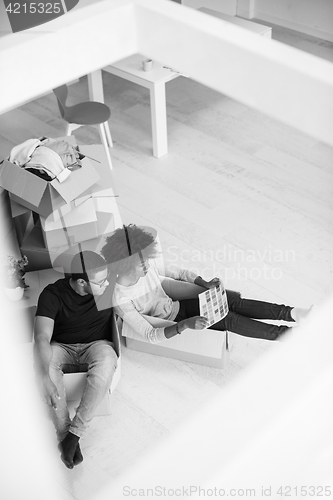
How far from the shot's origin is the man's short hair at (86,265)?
1.77 meters

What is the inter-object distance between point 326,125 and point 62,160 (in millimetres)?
1864

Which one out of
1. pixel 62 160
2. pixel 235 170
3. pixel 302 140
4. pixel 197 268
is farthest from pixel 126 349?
pixel 302 140

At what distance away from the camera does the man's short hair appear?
177 centimetres

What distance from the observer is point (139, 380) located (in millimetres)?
1948

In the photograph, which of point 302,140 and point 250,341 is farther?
point 302,140

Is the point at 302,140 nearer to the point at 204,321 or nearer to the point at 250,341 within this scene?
the point at 250,341

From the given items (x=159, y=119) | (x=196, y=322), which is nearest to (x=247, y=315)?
(x=196, y=322)

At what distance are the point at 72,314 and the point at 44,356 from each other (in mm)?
181

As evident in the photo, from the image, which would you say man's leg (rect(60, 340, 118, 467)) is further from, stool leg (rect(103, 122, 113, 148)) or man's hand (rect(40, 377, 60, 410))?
stool leg (rect(103, 122, 113, 148))

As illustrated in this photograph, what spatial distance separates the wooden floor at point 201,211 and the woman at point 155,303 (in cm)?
12

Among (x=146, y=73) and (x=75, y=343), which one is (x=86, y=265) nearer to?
(x=75, y=343)

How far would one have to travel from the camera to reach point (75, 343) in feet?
6.06

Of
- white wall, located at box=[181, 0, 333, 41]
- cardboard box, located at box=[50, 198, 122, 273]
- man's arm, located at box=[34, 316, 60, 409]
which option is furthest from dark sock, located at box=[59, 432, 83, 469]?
white wall, located at box=[181, 0, 333, 41]

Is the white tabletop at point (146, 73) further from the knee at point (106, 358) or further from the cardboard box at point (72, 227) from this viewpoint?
the knee at point (106, 358)
